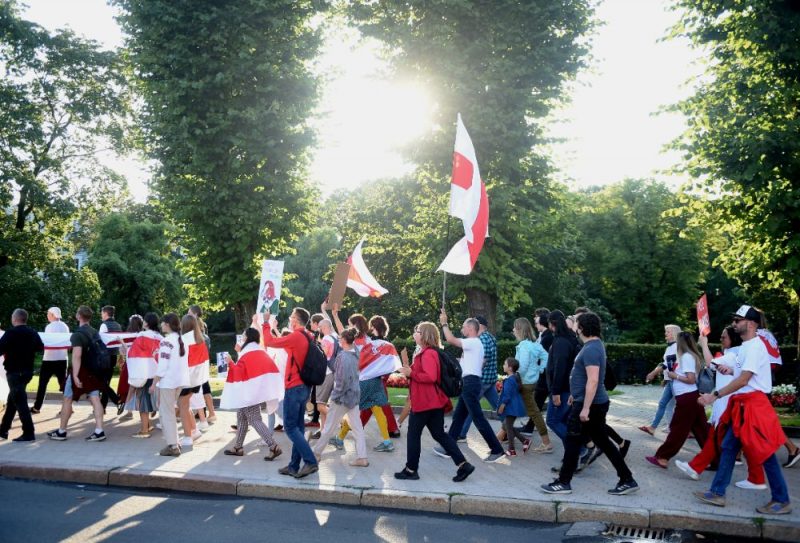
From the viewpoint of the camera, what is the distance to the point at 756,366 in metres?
7.26

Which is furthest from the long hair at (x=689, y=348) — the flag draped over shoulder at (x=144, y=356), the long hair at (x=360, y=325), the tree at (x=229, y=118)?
the tree at (x=229, y=118)

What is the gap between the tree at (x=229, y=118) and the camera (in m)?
18.3

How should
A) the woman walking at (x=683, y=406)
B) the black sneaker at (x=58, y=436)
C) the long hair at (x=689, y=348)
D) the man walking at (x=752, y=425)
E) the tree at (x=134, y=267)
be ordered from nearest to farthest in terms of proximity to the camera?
the man walking at (x=752, y=425), the woman walking at (x=683, y=406), the long hair at (x=689, y=348), the black sneaker at (x=58, y=436), the tree at (x=134, y=267)

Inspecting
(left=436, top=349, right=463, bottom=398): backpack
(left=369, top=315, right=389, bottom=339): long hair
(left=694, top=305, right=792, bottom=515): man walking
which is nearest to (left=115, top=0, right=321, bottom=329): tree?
(left=369, top=315, right=389, bottom=339): long hair

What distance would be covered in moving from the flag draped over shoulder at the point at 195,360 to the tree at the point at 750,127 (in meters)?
10.5

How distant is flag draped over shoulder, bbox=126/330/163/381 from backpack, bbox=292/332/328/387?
327 centimetres

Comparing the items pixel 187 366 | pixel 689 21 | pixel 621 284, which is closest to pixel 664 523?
pixel 187 366

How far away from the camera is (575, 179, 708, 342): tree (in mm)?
40031

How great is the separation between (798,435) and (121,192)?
31.5 m

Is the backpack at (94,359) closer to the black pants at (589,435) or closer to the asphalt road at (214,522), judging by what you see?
the asphalt road at (214,522)

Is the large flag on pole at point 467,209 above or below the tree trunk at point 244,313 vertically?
above

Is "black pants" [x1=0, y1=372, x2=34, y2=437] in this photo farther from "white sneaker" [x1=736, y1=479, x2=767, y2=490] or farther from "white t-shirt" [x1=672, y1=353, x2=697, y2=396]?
"white sneaker" [x1=736, y1=479, x2=767, y2=490]

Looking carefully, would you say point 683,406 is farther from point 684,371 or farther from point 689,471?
point 689,471

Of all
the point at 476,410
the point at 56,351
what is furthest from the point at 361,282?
the point at 56,351
